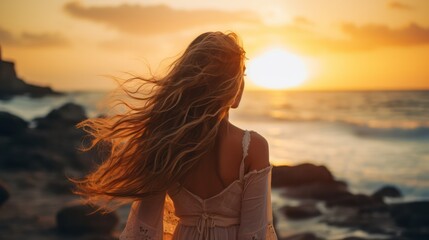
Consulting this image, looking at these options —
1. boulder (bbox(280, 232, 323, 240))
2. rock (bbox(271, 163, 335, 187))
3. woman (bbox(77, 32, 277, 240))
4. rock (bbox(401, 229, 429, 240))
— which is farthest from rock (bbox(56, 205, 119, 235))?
woman (bbox(77, 32, 277, 240))

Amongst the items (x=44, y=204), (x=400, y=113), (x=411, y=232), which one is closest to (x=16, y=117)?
(x=44, y=204)

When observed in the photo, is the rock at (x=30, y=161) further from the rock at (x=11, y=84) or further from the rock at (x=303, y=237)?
the rock at (x=11, y=84)

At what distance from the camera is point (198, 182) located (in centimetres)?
287

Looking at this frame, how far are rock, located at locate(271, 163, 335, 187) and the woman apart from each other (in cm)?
1193

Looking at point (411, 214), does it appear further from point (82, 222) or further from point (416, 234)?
point (82, 222)

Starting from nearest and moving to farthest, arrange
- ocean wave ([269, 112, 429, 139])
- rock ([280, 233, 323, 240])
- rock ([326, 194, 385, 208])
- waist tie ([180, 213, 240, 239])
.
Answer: waist tie ([180, 213, 240, 239]) → rock ([280, 233, 323, 240]) → rock ([326, 194, 385, 208]) → ocean wave ([269, 112, 429, 139])

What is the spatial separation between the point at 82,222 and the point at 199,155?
6.88 m

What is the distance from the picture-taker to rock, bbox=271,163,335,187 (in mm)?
14727

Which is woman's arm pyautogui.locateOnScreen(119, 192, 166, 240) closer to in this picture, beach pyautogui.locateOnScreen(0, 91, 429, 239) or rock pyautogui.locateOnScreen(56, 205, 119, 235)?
beach pyautogui.locateOnScreen(0, 91, 429, 239)

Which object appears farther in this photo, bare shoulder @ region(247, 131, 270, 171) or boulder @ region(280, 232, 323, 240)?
boulder @ region(280, 232, 323, 240)

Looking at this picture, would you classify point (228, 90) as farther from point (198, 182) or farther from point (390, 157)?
point (390, 157)

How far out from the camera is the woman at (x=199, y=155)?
2.76 m

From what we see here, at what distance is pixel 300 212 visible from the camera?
1214 cm

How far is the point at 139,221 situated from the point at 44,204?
30.5 feet
